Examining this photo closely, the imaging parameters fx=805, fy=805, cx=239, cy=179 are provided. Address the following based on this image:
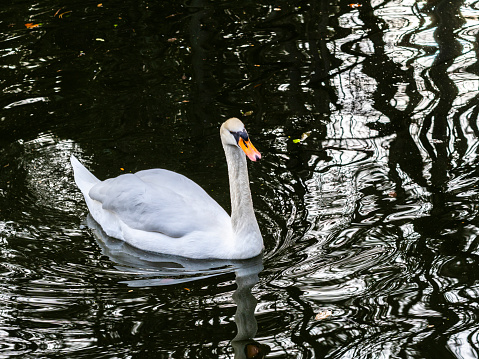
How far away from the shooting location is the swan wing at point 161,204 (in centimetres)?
742

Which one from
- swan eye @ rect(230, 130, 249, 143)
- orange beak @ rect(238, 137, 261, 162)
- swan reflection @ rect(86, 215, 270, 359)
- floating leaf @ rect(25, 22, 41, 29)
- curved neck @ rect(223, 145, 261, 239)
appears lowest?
swan reflection @ rect(86, 215, 270, 359)

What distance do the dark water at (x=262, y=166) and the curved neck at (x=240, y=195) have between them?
1.04ft

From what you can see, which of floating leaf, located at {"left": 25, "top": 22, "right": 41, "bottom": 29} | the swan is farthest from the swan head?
floating leaf, located at {"left": 25, "top": 22, "right": 41, "bottom": 29}

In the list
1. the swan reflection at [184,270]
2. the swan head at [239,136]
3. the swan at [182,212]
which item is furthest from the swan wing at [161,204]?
the swan head at [239,136]

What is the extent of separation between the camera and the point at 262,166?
8.65 metres

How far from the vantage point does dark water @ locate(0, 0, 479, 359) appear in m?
6.23

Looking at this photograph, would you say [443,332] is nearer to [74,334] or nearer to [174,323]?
[174,323]

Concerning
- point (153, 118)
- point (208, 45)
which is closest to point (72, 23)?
point (208, 45)

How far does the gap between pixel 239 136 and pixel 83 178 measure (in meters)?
2.27

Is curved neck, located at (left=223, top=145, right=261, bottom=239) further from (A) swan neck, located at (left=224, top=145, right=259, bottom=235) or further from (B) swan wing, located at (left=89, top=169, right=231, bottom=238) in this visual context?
(B) swan wing, located at (left=89, top=169, right=231, bottom=238)

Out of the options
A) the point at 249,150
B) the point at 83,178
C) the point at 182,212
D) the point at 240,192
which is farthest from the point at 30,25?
the point at 249,150

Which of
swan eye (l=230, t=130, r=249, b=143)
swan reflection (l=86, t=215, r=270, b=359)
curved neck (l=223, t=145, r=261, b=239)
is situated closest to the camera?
swan reflection (l=86, t=215, r=270, b=359)

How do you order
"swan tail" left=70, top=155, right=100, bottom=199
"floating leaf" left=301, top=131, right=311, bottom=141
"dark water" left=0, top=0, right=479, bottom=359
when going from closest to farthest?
1. "dark water" left=0, top=0, right=479, bottom=359
2. "swan tail" left=70, top=155, right=100, bottom=199
3. "floating leaf" left=301, top=131, right=311, bottom=141

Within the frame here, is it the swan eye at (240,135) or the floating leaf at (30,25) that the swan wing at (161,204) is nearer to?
the swan eye at (240,135)
